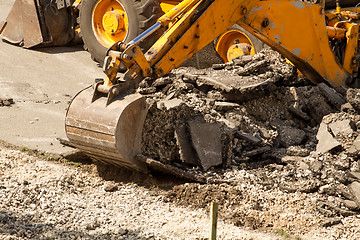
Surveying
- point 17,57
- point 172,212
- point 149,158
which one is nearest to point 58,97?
point 17,57

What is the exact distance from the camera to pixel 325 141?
6230 millimetres

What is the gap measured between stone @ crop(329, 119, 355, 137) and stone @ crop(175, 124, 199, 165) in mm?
1848

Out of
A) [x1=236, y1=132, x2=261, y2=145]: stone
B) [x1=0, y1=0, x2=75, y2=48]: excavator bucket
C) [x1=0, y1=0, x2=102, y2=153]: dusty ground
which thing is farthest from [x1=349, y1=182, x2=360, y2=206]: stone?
[x1=0, y1=0, x2=75, y2=48]: excavator bucket

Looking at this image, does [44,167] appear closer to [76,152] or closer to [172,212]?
[76,152]

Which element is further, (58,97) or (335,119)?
(58,97)

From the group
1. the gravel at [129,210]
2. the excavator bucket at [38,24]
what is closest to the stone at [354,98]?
the gravel at [129,210]

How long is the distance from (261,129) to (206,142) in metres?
1.08

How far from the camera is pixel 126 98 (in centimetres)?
518

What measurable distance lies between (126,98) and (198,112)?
4.05 ft

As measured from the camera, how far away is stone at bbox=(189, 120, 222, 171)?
18.5 ft

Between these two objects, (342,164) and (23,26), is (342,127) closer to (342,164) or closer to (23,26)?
(342,164)

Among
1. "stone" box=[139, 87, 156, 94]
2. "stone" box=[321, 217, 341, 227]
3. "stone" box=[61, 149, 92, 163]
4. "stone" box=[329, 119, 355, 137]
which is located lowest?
"stone" box=[321, 217, 341, 227]

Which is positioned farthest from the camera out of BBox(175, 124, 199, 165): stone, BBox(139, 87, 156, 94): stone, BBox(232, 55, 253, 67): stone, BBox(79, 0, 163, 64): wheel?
BBox(79, 0, 163, 64): wheel

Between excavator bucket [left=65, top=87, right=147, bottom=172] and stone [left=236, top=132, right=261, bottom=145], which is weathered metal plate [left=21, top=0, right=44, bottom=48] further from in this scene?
stone [left=236, top=132, right=261, bottom=145]
